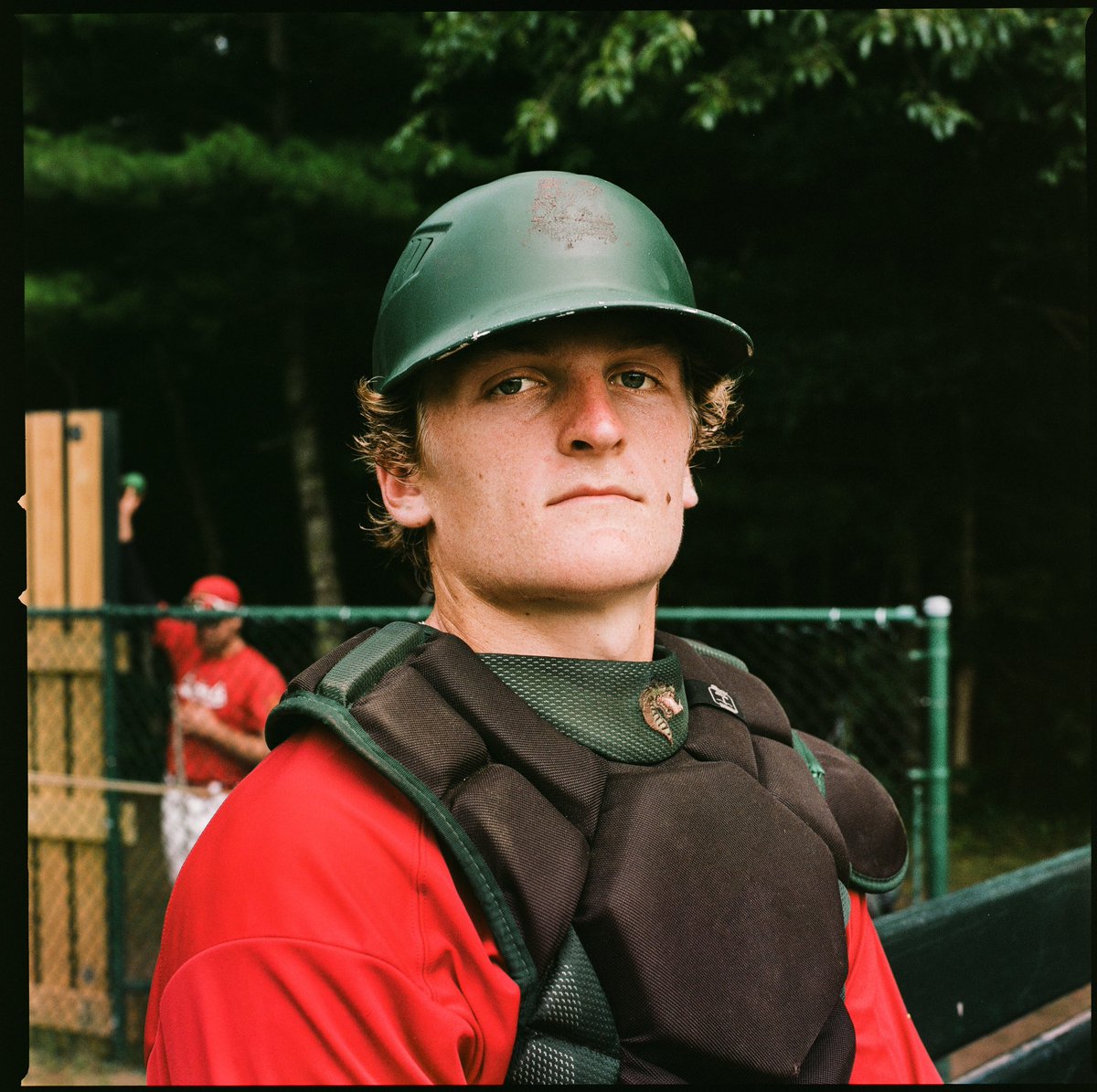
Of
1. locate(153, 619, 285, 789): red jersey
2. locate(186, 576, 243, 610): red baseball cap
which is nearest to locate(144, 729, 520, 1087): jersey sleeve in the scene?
locate(153, 619, 285, 789): red jersey

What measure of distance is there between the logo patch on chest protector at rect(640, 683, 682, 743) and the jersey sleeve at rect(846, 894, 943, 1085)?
33cm

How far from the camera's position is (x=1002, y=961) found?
2135mm

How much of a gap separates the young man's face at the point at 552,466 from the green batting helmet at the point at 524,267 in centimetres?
4

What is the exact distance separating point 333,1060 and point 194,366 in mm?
11534

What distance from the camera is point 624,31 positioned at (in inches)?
194

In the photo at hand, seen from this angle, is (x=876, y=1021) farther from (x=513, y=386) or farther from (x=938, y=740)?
(x=938, y=740)

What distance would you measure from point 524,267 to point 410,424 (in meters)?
0.27

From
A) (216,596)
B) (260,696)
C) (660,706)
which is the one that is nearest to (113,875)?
(260,696)

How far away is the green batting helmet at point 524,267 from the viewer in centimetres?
131

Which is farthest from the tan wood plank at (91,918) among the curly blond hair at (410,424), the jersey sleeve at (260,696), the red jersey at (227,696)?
the curly blond hair at (410,424)

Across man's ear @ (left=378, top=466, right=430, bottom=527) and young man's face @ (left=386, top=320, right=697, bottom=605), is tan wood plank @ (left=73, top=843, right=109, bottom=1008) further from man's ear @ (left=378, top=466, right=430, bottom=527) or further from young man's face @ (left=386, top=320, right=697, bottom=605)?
young man's face @ (left=386, top=320, right=697, bottom=605)

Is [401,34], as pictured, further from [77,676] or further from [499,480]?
[499,480]

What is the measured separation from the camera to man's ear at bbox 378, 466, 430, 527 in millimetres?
1465

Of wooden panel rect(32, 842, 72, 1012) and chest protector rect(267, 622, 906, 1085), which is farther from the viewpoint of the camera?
wooden panel rect(32, 842, 72, 1012)
